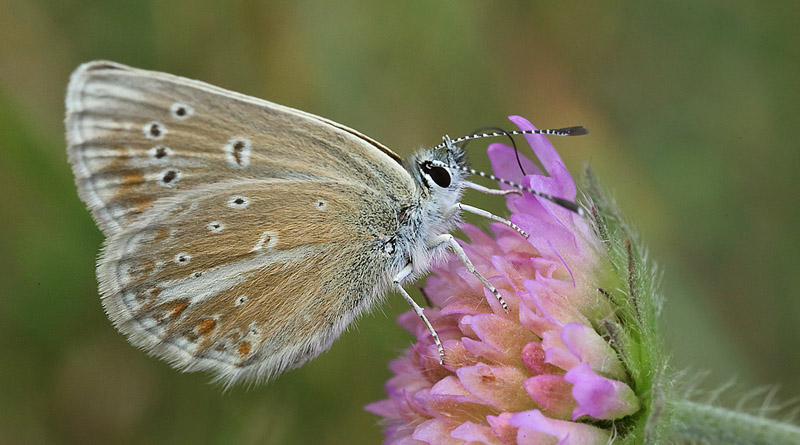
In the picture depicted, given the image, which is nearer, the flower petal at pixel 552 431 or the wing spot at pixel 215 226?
the flower petal at pixel 552 431

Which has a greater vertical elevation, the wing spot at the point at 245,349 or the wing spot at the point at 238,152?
the wing spot at the point at 238,152

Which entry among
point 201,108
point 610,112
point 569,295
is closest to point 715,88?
point 610,112

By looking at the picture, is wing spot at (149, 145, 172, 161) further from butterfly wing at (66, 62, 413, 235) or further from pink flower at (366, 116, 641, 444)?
pink flower at (366, 116, 641, 444)

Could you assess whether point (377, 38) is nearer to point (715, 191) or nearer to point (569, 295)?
point (715, 191)

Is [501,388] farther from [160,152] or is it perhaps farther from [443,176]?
[160,152]

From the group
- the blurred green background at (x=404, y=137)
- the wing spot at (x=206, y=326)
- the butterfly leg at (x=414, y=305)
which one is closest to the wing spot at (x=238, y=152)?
the wing spot at (x=206, y=326)

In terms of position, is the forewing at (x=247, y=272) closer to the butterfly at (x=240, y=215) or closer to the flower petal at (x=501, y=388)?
the butterfly at (x=240, y=215)

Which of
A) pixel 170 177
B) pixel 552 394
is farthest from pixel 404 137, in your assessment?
pixel 552 394

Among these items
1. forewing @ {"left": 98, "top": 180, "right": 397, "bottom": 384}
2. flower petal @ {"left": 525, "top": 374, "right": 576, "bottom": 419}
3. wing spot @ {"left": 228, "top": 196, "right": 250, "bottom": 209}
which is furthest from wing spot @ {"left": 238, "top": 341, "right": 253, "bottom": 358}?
flower petal @ {"left": 525, "top": 374, "right": 576, "bottom": 419}
